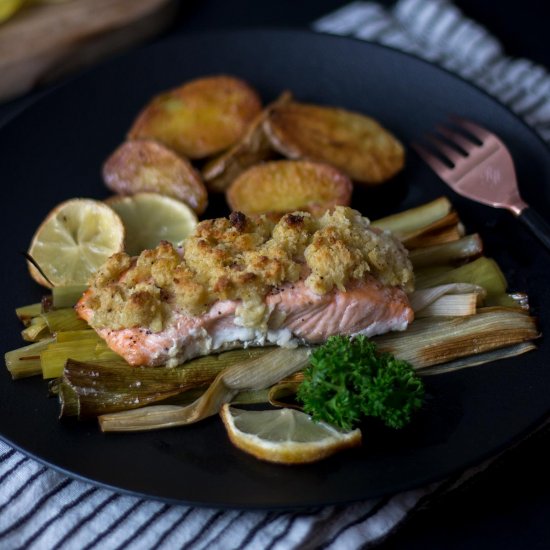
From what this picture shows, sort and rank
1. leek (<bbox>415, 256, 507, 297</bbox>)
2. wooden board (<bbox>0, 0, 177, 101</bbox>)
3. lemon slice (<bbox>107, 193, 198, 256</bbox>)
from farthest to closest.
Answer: wooden board (<bbox>0, 0, 177, 101</bbox>)
lemon slice (<bbox>107, 193, 198, 256</bbox>)
leek (<bbox>415, 256, 507, 297</bbox>)

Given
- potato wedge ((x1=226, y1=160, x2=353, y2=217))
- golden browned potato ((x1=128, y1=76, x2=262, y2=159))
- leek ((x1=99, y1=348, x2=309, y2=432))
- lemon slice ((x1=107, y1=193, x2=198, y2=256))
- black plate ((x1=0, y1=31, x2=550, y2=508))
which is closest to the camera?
black plate ((x1=0, y1=31, x2=550, y2=508))

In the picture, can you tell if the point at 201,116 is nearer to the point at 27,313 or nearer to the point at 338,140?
the point at 338,140

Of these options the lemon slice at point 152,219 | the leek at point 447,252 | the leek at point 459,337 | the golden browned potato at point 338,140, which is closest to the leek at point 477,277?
the leek at point 447,252

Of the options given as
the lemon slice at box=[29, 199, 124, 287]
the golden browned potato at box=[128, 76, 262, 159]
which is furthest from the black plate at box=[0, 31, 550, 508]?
the golden browned potato at box=[128, 76, 262, 159]

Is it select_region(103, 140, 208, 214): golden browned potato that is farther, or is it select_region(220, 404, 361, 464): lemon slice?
select_region(103, 140, 208, 214): golden browned potato

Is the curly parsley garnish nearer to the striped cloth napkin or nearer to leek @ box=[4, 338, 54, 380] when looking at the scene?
the striped cloth napkin

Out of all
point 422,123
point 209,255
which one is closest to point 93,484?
point 209,255

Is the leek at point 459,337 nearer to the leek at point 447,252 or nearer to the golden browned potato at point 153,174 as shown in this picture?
the leek at point 447,252

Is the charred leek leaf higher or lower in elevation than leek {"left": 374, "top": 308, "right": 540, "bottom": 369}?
lower
